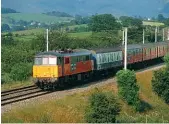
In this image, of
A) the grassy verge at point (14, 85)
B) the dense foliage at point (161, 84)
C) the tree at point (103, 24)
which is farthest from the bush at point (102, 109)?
the tree at point (103, 24)

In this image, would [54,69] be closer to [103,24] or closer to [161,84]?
[161,84]

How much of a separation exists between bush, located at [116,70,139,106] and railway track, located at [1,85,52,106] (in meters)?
4.48

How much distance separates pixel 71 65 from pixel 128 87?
434 cm

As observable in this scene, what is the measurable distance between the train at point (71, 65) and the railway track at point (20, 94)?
750 millimetres

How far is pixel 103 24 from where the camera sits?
322ft

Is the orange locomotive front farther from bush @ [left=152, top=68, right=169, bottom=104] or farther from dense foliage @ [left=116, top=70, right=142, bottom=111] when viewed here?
bush @ [left=152, top=68, right=169, bottom=104]

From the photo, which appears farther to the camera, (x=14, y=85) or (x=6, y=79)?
(x=6, y=79)

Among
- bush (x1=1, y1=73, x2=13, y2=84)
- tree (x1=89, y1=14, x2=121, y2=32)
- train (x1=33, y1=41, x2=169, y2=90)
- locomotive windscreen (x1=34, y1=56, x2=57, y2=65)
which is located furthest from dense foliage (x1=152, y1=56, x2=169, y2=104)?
tree (x1=89, y1=14, x2=121, y2=32)

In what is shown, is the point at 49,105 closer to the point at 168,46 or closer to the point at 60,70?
the point at 60,70

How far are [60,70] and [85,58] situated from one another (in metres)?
4.36

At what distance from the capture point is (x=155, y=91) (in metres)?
35.2

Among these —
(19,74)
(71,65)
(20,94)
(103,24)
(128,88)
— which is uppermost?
(103,24)

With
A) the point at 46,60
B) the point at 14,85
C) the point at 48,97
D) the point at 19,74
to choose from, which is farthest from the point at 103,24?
the point at 48,97

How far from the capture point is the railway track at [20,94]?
26.8 metres
